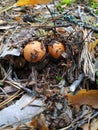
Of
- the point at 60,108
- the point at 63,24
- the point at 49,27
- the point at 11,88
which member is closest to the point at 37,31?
the point at 49,27

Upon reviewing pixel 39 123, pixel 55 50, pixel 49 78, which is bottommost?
pixel 39 123

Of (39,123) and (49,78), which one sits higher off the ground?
(49,78)

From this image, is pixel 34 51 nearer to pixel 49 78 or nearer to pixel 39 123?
pixel 49 78

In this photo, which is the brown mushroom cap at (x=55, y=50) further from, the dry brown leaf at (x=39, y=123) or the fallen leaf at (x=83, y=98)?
the dry brown leaf at (x=39, y=123)

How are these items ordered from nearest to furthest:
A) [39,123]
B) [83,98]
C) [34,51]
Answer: [39,123] → [83,98] → [34,51]

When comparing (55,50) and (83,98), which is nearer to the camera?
(83,98)

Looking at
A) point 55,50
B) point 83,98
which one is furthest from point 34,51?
point 83,98

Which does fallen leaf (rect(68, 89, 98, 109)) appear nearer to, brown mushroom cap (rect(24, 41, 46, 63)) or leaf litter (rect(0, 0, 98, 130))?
leaf litter (rect(0, 0, 98, 130))
